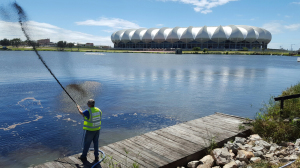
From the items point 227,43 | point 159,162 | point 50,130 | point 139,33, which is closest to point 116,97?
point 50,130

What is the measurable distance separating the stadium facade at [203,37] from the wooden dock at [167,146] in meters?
144

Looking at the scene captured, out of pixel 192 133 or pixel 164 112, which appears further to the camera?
pixel 164 112

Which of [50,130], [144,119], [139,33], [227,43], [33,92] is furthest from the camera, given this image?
[139,33]

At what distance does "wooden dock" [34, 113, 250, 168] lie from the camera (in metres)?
6.45

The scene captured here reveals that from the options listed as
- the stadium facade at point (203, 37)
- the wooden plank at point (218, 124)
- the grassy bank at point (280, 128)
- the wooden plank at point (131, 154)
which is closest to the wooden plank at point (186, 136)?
the wooden plank at point (218, 124)

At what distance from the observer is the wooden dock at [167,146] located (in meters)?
6.45

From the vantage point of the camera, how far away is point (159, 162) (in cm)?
656

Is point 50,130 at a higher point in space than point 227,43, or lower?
lower

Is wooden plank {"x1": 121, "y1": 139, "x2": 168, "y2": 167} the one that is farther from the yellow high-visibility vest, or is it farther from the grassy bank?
the grassy bank

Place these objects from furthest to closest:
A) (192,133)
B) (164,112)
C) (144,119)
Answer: (164,112)
(144,119)
(192,133)

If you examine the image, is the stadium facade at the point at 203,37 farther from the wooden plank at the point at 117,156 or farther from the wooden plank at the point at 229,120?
the wooden plank at the point at 117,156

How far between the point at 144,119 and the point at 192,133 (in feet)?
14.8

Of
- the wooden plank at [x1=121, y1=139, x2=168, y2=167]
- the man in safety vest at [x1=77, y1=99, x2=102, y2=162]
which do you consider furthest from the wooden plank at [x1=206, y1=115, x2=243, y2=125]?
the man in safety vest at [x1=77, y1=99, x2=102, y2=162]

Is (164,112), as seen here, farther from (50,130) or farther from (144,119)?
(50,130)
